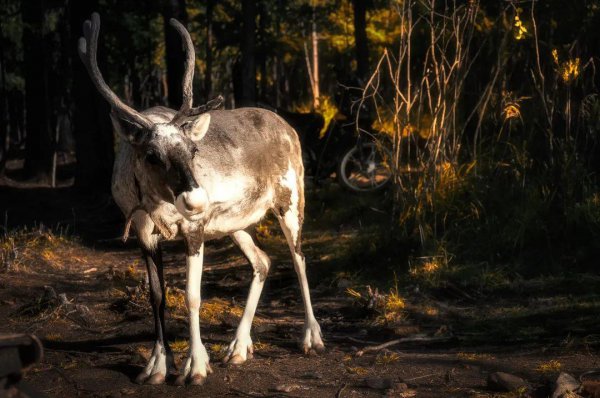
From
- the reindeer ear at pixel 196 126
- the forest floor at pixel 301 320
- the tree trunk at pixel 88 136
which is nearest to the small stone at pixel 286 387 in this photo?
the forest floor at pixel 301 320

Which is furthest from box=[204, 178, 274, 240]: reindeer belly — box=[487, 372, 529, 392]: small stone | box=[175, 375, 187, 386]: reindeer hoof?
box=[487, 372, 529, 392]: small stone

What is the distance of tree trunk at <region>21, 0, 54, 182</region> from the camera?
21.8 metres

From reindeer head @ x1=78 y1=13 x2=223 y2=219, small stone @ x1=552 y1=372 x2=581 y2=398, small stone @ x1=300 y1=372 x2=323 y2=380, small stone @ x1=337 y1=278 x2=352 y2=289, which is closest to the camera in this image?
small stone @ x1=552 y1=372 x2=581 y2=398

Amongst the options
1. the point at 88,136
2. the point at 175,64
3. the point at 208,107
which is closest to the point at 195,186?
the point at 208,107

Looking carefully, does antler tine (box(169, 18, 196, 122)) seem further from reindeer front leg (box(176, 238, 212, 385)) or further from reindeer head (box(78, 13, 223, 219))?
reindeer front leg (box(176, 238, 212, 385))

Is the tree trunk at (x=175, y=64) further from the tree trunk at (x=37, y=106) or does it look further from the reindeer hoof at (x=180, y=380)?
the reindeer hoof at (x=180, y=380)

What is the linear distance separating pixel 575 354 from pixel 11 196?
526 inches

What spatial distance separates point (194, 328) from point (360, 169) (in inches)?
323

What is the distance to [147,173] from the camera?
23.6ft

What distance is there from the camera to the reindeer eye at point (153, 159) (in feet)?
23.1

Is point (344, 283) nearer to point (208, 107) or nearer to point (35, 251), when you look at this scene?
point (208, 107)

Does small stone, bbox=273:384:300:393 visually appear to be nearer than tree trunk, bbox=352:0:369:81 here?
Yes

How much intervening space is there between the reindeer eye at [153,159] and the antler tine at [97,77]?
7.5 inches

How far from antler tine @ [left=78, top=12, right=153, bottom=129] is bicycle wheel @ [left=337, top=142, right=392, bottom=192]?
7672 millimetres
